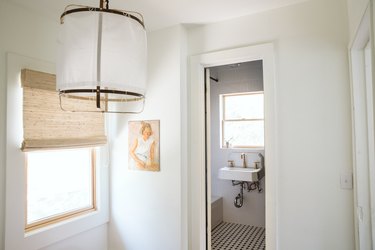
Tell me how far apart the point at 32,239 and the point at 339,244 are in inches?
84.6

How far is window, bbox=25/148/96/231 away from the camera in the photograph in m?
1.96

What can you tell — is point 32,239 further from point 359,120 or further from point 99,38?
point 359,120

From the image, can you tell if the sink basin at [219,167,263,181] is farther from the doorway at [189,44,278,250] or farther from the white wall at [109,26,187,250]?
the white wall at [109,26,187,250]

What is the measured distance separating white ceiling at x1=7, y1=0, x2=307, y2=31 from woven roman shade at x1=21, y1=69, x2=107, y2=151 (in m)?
0.48

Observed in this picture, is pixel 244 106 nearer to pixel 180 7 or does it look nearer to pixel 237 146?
pixel 237 146

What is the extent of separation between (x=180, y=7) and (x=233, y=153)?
229 cm

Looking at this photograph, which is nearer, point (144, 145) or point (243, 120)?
point (144, 145)

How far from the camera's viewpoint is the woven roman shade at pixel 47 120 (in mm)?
1827

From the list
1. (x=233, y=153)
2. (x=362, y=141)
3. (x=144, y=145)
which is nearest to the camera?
(x=362, y=141)

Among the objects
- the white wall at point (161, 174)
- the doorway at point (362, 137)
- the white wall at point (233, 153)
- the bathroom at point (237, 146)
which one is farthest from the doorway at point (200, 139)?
the white wall at point (233, 153)

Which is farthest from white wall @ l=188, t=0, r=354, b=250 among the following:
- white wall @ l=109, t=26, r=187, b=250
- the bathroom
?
the bathroom

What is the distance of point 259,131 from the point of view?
11.7ft

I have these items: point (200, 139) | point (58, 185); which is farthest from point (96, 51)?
point (58, 185)

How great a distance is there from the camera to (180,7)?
73.7 inches
